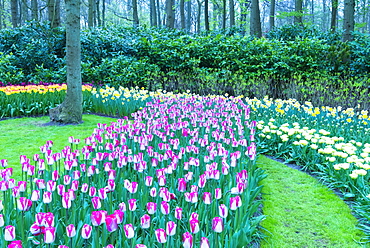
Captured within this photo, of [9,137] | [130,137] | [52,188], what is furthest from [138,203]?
[9,137]

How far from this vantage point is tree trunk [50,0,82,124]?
19.0 ft

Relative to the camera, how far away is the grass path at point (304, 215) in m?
2.61

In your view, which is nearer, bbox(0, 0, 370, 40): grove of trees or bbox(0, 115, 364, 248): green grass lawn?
bbox(0, 115, 364, 248): green grass lawn

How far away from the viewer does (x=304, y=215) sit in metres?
3.03

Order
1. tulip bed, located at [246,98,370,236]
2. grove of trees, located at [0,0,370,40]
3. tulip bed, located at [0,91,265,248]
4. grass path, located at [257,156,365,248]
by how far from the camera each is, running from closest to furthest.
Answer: tulip bed, located at [0,91,265,248], grass path, located at [257,156,365,248], tulip bed, located at [246,98,370,236], grove of trees, located at [0,0,370,40]

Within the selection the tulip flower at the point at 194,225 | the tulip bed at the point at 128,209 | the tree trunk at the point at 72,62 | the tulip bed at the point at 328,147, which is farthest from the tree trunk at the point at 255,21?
the tulip flower at the point at 194,225

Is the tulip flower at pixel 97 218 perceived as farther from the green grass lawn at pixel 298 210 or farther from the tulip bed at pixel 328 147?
the tulip bed at pixel 328 147

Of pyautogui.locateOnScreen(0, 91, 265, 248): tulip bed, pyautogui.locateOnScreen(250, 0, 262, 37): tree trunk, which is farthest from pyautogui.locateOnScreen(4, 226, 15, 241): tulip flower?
pyautogui.locateOnScreen(250, 0, 262, 37): tree trunk

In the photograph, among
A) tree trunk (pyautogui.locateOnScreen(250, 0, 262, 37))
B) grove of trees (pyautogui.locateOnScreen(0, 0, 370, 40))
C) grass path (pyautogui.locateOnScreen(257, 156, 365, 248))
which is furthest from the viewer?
tree trunk (pyautogui.locateOnScreen(250, 0, 262, 37))

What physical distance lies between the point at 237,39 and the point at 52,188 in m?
10.3

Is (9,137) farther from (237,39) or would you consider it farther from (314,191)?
(237,39)

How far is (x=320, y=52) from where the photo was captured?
10.2m

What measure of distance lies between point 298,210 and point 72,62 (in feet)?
14.8

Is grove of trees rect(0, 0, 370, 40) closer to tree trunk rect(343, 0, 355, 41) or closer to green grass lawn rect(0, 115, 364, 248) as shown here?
tree trunk rect(343, 0, 355, 41)
